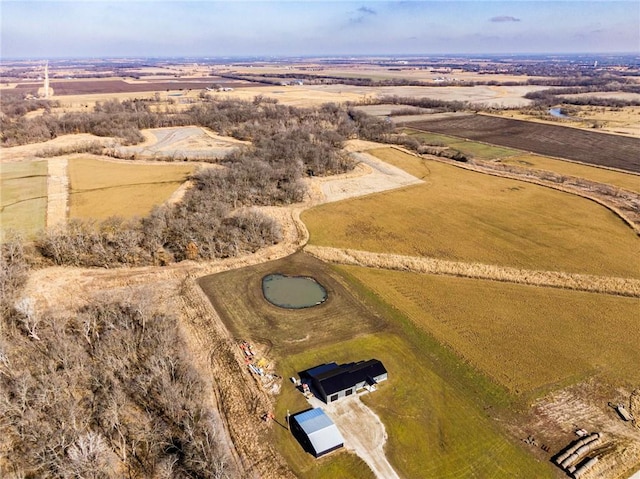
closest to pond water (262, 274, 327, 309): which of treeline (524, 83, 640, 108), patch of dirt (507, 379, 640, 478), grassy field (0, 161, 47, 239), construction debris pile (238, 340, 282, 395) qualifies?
construction debris pile (238, 340, 282, 395)

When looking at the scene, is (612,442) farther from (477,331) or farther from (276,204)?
(276,204)

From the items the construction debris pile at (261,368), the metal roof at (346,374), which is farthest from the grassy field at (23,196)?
the metal roof at (346,374)

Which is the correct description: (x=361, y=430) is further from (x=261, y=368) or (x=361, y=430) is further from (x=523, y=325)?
(x=523, y=325)

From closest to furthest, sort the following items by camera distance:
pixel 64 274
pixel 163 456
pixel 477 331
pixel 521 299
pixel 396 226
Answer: pixel 163 456 → pixel 477 331 → pixel 521 299 → pixel 64 274 → pixel 396 226

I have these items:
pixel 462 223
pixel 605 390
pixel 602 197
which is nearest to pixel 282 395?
pixel 605 390

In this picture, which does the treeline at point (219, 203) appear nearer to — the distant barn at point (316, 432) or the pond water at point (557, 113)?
the distant barn at point (316, 432)

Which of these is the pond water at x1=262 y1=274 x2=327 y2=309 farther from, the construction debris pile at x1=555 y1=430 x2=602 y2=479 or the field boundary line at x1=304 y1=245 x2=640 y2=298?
the construction debris pile at x1=555 y1=430 x2=602 y2=479
